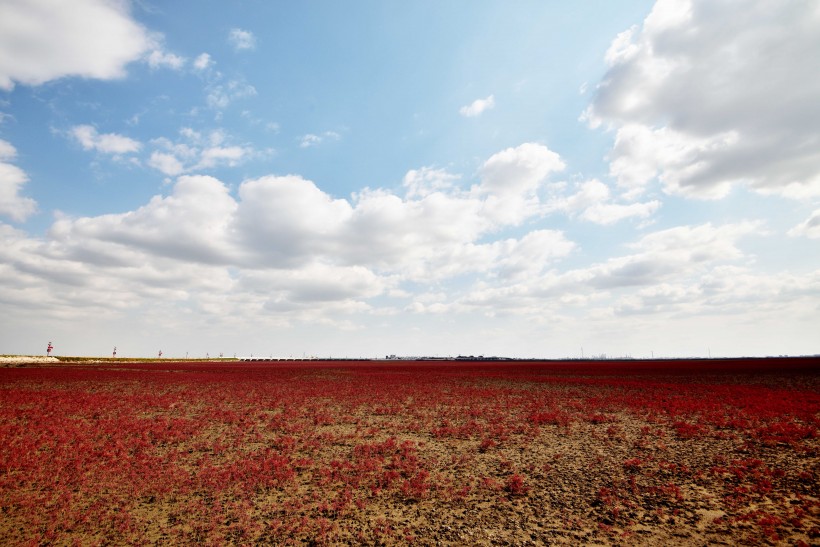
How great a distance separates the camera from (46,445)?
16078 mm

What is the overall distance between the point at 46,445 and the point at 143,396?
1559cm

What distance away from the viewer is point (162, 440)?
55.8 feet

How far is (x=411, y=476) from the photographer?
41.7 feet

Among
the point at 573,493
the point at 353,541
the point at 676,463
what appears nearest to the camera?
the point at 353,541

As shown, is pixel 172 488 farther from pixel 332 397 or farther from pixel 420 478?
pixel 332 397

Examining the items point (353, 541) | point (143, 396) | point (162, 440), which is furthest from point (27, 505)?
point (143, 396)

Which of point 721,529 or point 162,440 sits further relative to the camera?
point 162,440

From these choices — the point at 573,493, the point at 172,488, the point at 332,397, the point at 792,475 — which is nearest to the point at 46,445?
the point at 172,488

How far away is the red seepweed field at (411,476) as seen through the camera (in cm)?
928

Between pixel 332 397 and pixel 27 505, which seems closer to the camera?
pixel 27 505

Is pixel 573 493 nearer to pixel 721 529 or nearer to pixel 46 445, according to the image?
pixel 721 529

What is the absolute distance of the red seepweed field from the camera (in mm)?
9281

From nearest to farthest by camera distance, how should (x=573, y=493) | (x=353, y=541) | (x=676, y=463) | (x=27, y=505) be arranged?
1. (x=353, y=541)
2. (x=27, y=505)
3. (x=573, y=493)
4. (x=676, y=463)

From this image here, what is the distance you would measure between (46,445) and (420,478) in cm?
1608
